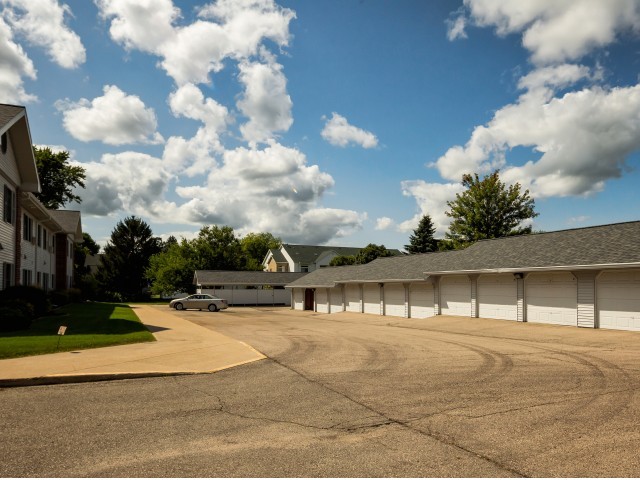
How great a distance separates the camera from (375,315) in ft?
112

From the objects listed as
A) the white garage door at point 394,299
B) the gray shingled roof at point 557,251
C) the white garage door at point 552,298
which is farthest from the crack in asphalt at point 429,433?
the white garage door at point 394,299

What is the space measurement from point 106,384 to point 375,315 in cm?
2623

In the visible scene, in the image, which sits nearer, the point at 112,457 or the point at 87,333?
the point at 112,457

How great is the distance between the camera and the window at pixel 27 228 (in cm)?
2613

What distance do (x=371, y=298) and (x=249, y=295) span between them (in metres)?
24.6

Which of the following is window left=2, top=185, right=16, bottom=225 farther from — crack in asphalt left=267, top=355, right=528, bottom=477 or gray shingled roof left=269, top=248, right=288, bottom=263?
gray shingled roof left=269, top=248, right=288, bottom=263

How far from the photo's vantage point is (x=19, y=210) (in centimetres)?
2450

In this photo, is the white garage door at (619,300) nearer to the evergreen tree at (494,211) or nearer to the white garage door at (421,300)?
the white garage door at (421,300)

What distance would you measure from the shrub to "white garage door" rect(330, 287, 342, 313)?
23.1 meters

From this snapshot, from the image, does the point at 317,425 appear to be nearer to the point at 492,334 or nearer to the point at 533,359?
the point at 533,359

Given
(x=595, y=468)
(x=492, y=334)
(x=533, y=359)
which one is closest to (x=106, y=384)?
(x=595, y=468)

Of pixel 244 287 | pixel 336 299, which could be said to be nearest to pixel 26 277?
pixel 336 299

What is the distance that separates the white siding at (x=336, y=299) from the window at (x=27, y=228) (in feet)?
77.4

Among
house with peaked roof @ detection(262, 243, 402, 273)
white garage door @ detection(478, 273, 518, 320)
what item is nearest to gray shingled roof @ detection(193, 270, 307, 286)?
house with peaked roof @ detection(262, 243, 402, 273)
